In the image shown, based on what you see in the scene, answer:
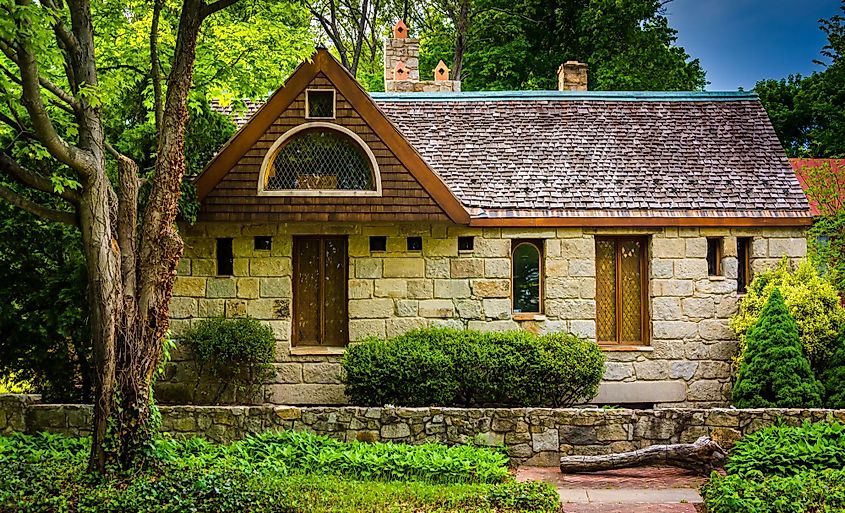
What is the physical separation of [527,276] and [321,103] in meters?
4.19

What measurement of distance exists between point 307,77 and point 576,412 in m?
6.06

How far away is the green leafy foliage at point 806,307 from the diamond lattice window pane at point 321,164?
604 centimetres

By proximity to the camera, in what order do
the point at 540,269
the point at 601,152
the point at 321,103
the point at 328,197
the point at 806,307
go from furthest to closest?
1. the point at 601,152
2. the point at 540,269
3. the point at 321,103
4. the point at 328,197
5. the point at 806,307

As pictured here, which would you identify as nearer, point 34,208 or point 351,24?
point 34,208

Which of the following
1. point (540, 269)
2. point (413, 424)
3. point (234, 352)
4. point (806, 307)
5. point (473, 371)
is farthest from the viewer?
point (540, 269)

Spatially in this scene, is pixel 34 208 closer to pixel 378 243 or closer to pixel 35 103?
pixel 35 103

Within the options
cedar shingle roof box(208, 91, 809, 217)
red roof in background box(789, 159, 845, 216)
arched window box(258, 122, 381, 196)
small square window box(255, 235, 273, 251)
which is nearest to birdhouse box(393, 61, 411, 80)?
cedar shingle roof box(208, 91, 809, 217)

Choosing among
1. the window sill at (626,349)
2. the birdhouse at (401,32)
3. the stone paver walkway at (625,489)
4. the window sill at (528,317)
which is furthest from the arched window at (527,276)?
the birdhouse at (401,32)

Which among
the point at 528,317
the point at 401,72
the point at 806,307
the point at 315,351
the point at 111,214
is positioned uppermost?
the point at 401,72

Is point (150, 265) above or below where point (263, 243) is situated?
below

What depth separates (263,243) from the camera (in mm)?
13164

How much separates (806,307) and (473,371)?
498cm

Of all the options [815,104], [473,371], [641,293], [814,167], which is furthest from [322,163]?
[815,104]

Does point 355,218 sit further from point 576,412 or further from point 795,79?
point 795,79
